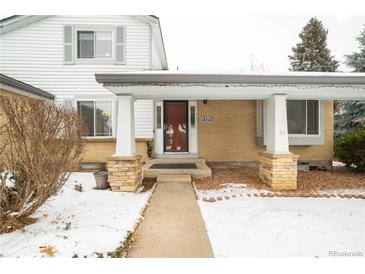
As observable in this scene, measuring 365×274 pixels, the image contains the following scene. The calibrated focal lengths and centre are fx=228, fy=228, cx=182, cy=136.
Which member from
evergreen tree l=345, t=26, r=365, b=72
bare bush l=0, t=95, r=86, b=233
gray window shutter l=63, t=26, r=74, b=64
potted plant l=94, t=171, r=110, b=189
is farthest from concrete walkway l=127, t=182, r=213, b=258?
evergreen tree l=345, t=26, r=365, b=72

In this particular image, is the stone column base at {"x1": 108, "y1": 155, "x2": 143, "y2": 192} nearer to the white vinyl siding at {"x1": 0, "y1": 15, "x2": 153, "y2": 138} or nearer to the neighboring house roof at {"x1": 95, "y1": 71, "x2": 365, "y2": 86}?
the neighboring house roof at {"x1": 95, "y1": 71, "x2": 365, "y2": 86}

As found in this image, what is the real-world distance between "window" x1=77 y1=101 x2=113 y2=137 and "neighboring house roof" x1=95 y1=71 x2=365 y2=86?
4345mm

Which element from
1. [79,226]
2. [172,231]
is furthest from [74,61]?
[172,231]

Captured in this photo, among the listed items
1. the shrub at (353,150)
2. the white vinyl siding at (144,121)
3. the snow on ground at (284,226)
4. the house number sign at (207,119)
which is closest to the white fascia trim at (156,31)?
the white vinyl siding at (144,121)

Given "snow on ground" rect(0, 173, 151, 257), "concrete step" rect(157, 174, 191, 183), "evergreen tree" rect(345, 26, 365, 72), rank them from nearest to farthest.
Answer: "snow on ground" rect(0, 173, 151, 257) → "concrete step" rect(157, 174, 191, 183) → "evergreen tree" rect(345, 26, 365, 72)

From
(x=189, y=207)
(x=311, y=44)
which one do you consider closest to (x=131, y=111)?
(x=189, y=207)

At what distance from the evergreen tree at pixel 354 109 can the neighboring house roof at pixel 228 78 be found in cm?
808

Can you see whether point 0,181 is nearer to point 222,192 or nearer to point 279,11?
point 222,192

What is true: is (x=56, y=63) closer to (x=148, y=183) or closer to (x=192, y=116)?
(x=192, y=116)

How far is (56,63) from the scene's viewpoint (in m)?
8.91

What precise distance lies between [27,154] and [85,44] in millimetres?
7238

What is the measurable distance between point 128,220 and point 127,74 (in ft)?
9.46

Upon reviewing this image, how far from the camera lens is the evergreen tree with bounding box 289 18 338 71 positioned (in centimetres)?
2078

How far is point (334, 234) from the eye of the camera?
3270 mm
